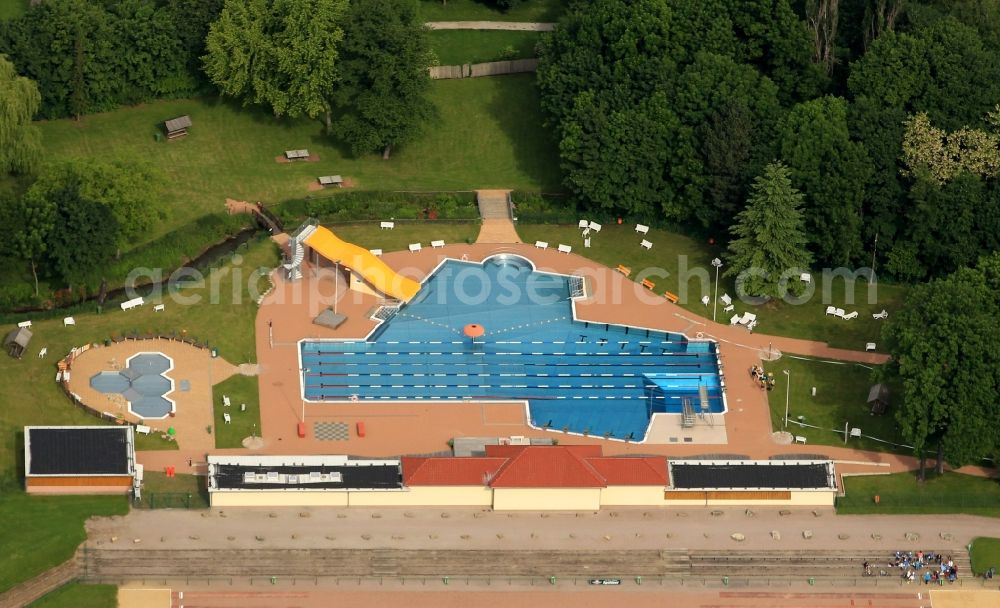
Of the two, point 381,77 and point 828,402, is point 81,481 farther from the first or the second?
point 828,402

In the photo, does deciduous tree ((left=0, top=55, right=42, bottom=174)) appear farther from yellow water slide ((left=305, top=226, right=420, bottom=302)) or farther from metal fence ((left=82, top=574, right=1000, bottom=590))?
metal fence ((left=82, top=574, right=1000, bottom=590))

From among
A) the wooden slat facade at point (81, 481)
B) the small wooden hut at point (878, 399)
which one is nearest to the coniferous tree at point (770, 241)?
the small wooden hut at point (878, 399)

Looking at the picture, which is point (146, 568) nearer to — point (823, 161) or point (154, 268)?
point (154, 268)

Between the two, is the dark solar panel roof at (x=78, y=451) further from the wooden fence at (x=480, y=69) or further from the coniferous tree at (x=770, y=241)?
the wooden fence at (x=480, y=69)

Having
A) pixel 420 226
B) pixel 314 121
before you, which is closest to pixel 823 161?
pixel 420 226

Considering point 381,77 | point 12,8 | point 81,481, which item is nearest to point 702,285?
point 381,77
